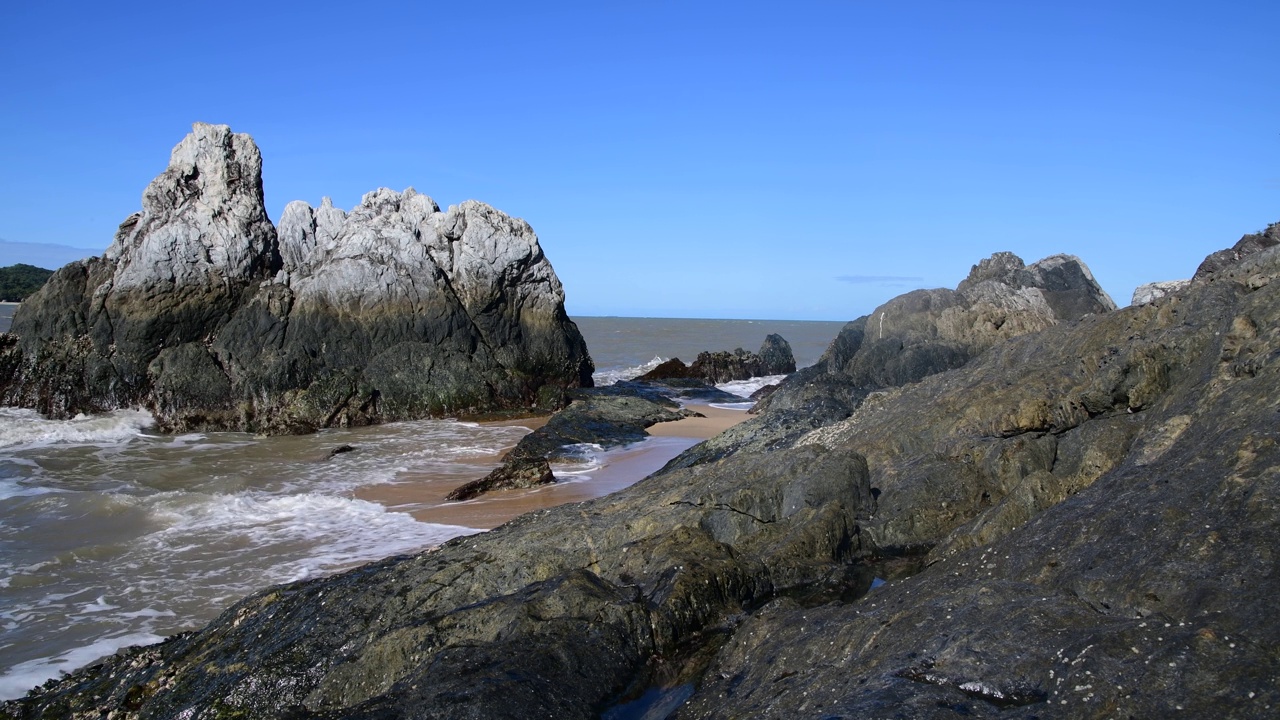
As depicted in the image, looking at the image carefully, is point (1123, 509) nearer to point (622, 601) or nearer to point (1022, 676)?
point (1022, 676)

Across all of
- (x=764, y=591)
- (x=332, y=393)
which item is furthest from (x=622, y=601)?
(x=332, y=393)

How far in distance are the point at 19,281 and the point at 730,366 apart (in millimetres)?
87850

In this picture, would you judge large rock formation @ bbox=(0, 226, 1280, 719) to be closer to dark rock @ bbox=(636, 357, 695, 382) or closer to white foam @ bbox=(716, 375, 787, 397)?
white foam @ bbox=(716, 375, 787, 397)

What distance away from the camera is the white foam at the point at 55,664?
19.4 ft

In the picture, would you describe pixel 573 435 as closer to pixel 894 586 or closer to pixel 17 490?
pixel 17 490

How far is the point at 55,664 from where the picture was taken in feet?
20.5

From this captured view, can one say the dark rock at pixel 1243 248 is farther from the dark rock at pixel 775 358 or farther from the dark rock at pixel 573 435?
the dark rock at pixel 775 358

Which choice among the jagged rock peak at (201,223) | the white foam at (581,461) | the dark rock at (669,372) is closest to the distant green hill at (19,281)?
the jagged rock peak at (201,223)

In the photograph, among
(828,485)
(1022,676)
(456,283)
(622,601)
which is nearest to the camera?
(1022,676)

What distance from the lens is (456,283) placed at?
64.0 feet

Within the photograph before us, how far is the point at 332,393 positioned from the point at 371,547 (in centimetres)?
Result: 902

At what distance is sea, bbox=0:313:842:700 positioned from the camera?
23.2 ft

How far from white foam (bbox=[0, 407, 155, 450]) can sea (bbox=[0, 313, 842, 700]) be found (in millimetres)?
33

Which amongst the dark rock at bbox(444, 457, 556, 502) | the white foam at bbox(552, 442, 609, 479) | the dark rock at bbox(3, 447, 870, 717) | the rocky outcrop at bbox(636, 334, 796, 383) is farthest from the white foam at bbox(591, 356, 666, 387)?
the dark rock at bbox(3, 447, 870, 717)
